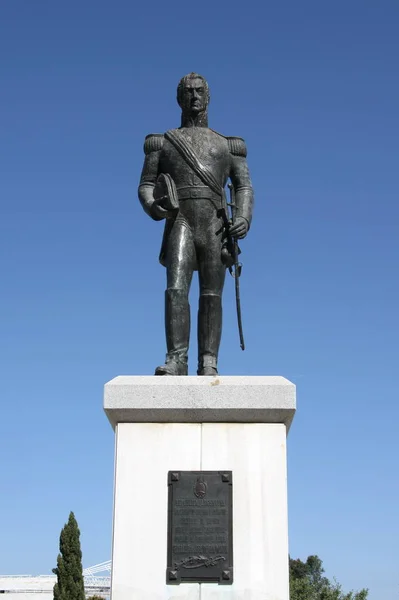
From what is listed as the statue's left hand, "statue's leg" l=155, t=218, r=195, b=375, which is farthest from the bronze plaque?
the statue's left hand

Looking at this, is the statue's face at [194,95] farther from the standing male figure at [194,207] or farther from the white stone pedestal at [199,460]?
the white stone pedestal at [199,460]

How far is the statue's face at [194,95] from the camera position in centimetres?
868

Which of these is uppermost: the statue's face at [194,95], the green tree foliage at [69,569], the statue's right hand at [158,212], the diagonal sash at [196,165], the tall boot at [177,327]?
the statue's face at [194,95]

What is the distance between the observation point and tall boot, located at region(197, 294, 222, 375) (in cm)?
803

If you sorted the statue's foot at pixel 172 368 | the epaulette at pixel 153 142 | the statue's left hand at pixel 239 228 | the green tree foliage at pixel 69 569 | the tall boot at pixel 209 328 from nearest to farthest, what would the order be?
1. the statue's foot at pixel 172 368
2. the tall boot at pixel 209 328
3. the statue's left hand at pixel 239 228
4. the epaulette at pixel 153 142
5. the green tree foliage at pixel 69 569

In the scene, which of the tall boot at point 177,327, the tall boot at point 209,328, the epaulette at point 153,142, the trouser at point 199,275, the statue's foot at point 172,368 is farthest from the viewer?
the epaulette at point 153,142

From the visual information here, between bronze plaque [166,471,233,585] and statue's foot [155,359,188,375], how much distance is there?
96cm

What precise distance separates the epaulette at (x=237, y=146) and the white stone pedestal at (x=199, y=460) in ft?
8.82

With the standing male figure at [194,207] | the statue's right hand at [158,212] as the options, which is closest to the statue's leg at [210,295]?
the standing male figure at [194,207]

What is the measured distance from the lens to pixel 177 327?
787 centimetres

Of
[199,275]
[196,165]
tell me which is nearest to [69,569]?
[199,275]

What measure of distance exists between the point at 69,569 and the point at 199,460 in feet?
82.1

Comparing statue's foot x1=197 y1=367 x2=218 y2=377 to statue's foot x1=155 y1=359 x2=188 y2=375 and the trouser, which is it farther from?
statue's foot x1=155 y1=359 x2=188 y2=375

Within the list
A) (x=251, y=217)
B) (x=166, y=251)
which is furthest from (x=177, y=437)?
(x=251, y=217)
